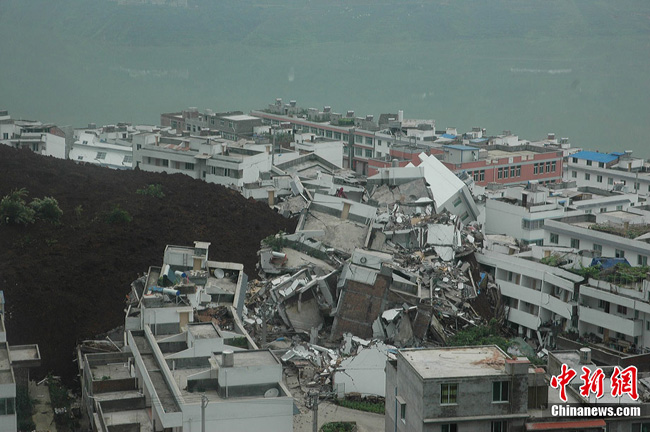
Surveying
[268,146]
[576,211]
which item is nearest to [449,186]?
[576,211]

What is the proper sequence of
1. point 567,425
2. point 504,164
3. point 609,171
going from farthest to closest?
1. point 609,171
2. point 504,164
3. point 567,425

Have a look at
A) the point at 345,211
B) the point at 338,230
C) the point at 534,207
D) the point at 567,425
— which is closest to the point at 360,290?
the point at 338,230

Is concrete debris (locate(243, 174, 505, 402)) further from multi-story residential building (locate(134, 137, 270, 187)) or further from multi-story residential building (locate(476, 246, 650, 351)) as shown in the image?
multi-story residential building (locate(134, 137, 270, 187))

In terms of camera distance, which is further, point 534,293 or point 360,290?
point 534,293

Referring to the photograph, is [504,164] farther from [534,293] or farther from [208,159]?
[534,293]

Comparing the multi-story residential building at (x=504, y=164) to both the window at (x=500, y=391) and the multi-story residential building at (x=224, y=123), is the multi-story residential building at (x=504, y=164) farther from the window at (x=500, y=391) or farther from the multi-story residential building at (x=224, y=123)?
the window at (x=500, y=391)
